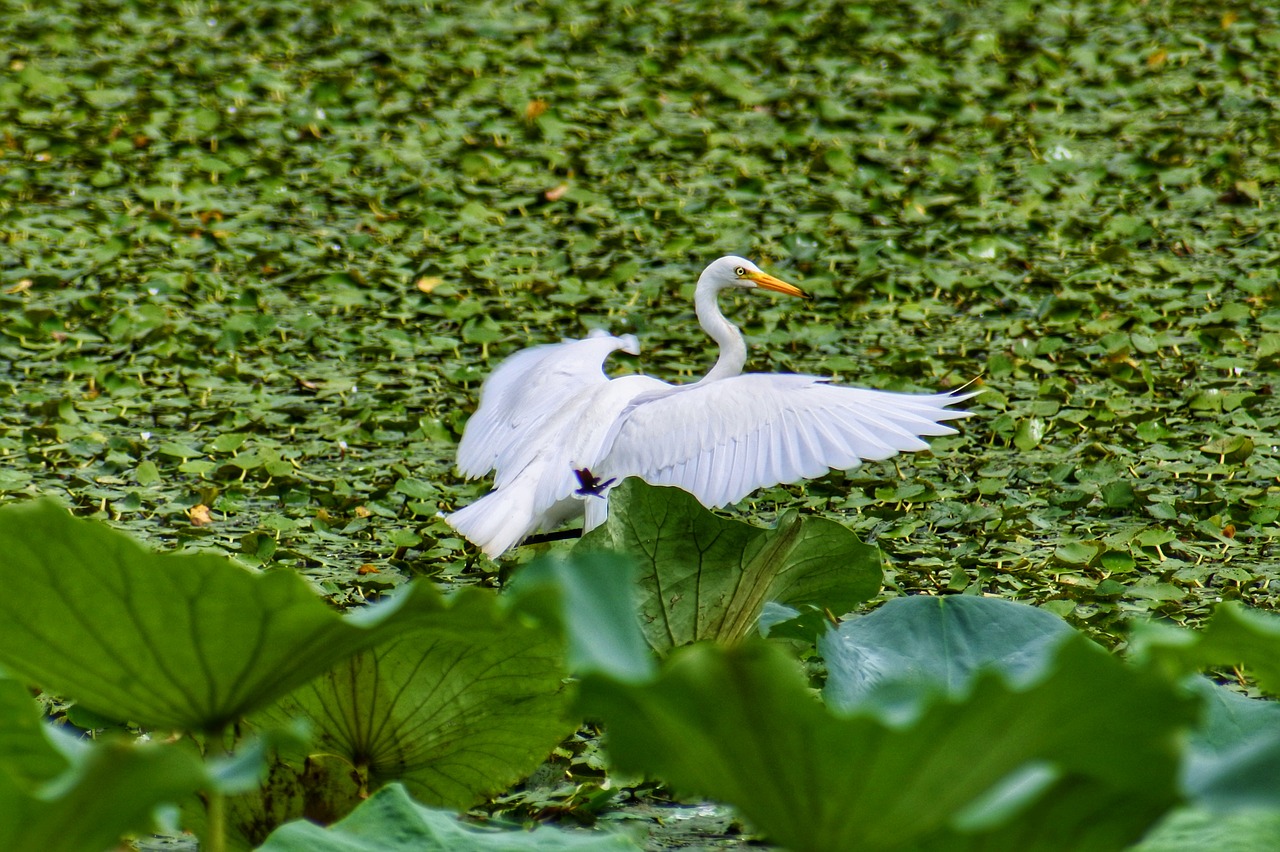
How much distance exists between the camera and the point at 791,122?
5848 millimetres

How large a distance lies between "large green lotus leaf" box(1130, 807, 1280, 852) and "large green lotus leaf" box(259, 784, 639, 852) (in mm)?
365

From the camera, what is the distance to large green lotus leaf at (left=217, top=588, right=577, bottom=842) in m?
1.35

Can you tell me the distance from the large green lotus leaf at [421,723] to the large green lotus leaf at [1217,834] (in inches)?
19.9

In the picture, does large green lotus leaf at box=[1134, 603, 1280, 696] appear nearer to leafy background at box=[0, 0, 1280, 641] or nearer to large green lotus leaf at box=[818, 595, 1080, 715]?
large green lotus leaf at box=[818, 595, 1080, 715]

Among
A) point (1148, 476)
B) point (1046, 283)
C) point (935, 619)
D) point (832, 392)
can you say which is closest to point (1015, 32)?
point (1046, 283)

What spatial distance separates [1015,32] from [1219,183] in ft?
5.92

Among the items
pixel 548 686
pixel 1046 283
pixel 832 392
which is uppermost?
pixel 548 686

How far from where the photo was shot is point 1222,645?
2.76 feet

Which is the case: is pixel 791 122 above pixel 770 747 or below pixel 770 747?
below

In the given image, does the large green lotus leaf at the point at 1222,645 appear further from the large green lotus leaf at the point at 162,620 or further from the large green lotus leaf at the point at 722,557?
the large green lotus leaf at the point at 722,557

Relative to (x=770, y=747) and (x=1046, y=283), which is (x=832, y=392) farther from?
(x=770, y=747)

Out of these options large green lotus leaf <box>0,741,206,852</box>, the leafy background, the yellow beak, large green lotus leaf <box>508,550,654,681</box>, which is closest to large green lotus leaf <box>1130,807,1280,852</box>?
large green lotus leaf <box>508,550,654,681</box>

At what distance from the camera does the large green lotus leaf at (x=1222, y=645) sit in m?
0.76

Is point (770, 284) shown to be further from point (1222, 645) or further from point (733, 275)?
point (1222, 645)
